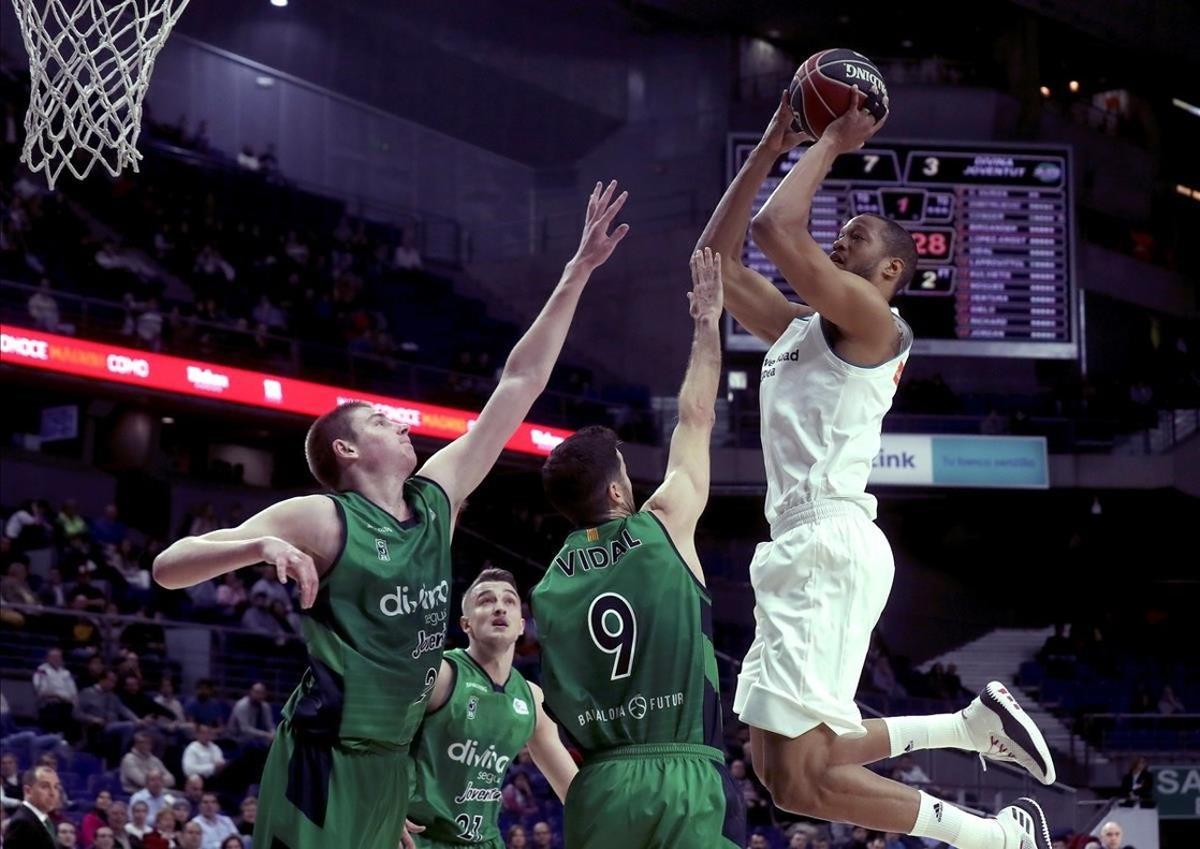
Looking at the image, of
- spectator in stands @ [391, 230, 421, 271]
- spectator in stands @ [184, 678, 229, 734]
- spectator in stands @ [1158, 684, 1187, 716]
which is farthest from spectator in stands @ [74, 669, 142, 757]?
spectator in stands @ [1158, 684, 1187, 716]

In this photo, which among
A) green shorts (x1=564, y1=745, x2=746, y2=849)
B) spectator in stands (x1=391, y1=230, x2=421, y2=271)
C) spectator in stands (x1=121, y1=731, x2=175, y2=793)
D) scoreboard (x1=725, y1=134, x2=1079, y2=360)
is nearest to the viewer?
green shorts (x1=564, y1=745, x2=746, y2=849)

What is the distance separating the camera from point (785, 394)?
5.32 meters

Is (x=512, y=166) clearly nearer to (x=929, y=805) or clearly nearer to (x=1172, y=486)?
(x=1172, y=486)

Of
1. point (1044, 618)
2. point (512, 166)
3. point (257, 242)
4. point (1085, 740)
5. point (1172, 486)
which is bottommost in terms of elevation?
point (1085, 740)

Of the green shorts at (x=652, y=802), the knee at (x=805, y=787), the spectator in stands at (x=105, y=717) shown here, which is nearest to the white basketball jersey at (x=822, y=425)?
the knee at (x=805, y=787)

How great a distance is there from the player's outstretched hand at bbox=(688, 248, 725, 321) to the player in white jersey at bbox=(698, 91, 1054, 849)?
0.57 ft

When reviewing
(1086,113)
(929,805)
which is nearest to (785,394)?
(929,805)

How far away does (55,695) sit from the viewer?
13250mm

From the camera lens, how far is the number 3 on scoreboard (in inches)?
189

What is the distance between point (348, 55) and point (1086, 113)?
12173 millimetres

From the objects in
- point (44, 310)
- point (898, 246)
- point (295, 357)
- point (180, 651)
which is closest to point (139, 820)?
point (180, 651)

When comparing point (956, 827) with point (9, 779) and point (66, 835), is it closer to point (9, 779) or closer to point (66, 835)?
point (66, 835)

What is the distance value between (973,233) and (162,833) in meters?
13.3

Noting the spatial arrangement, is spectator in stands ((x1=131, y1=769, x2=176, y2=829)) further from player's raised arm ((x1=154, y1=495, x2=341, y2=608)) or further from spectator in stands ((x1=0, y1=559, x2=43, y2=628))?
player's raised arm ((x1=154, y1=495, x2=341, y2=608))
